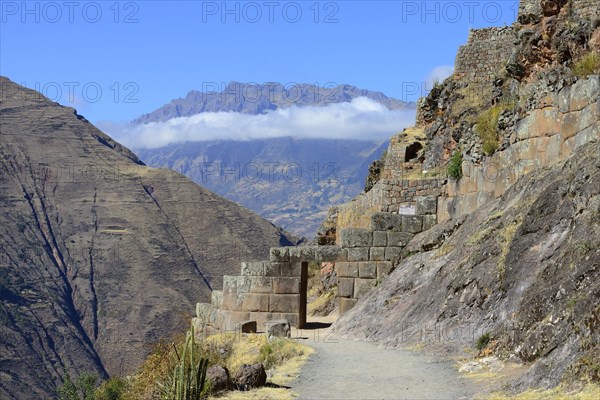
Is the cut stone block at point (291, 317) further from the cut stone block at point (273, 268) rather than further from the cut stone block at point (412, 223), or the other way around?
the cut stone block at point (412, 223)

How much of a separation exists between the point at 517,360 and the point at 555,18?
10.2 meters

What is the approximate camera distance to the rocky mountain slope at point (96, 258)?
5049 inches

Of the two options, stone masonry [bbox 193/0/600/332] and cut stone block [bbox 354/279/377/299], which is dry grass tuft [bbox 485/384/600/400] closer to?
stone masonry [bbox 193/0/600/332]

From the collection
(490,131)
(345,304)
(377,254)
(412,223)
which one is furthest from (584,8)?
(345,304)

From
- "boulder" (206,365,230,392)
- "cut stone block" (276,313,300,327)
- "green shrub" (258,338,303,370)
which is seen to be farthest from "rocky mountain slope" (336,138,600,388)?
"boulder" (206,365,230,392)

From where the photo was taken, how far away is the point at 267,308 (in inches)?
861

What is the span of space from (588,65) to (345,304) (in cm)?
811

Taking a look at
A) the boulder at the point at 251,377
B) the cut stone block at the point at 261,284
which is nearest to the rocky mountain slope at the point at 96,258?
the cut stone block at the point at 261,284

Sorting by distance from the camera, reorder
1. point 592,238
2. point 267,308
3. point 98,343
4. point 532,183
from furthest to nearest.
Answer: point 98,343 → point 267,308 → point 532,183 → point 592,238

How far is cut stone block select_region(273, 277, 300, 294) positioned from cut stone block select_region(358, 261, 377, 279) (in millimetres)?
1476

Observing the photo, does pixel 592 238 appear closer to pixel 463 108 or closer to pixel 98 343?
pixel 463 108

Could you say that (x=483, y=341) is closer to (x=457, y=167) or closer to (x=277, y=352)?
(x=277, y=352)

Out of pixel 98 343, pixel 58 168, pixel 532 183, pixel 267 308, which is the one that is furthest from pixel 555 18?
pixel 58 168

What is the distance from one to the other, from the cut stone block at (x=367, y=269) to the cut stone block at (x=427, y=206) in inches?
70.2
